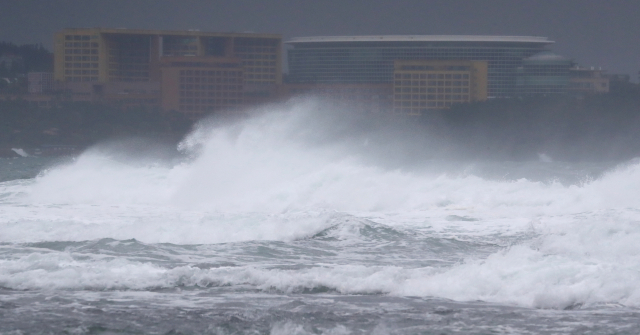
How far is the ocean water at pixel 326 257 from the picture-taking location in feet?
38.0

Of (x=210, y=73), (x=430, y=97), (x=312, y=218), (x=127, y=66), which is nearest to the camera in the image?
(x=312, y=218)

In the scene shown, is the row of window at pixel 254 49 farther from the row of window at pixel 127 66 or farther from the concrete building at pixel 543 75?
the concrete building at pixel 543 75

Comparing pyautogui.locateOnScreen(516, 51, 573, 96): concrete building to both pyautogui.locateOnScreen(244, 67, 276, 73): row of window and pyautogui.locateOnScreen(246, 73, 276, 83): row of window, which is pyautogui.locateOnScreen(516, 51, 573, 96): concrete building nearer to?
pyautogui.locateOnScreen(244, 67, 276, 73): row of window

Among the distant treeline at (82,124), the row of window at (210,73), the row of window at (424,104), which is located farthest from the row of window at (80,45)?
the row of window at (424,104)

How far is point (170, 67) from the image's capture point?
112 meters

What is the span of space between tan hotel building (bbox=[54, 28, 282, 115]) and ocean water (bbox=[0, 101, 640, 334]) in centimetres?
7828

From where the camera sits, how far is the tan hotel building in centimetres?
10988

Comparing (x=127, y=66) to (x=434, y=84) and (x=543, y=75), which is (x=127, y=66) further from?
(x=543, y=75)

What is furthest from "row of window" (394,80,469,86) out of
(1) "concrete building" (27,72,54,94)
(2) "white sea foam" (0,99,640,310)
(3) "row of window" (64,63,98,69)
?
(2) "white sea foam" (0,99,640,310)

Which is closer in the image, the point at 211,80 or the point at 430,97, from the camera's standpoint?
the point at 430,97

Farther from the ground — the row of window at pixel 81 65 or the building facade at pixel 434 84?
the row of window at pixel 81 65

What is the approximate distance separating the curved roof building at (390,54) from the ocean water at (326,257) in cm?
10240

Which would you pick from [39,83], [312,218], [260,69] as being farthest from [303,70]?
[312,218]

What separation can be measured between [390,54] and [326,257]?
12294 cm
